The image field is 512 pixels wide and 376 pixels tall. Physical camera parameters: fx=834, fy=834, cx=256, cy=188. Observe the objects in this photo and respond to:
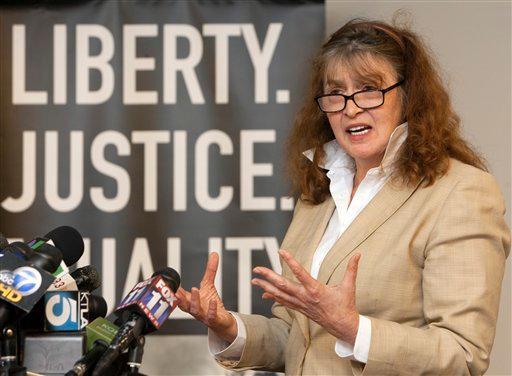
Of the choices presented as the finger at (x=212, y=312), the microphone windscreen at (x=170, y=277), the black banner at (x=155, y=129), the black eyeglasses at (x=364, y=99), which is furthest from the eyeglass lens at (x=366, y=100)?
the black banner at (x=155, y=129)

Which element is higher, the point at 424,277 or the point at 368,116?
the point at 368,116

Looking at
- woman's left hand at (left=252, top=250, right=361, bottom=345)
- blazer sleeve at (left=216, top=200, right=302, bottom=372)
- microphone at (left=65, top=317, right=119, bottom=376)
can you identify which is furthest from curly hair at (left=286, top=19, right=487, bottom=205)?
microphone at (left=65, top=317, right=119, bottom=376)

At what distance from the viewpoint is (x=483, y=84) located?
3.30 metres

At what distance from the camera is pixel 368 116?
1.96 metres

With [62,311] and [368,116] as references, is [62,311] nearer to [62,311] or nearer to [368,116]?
[62,311]

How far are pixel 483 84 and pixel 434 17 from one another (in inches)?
13.0

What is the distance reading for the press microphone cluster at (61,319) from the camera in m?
1.33

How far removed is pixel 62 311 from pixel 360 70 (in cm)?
90

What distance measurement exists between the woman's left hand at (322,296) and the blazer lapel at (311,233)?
0.90 ft

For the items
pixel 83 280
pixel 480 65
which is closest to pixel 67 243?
pixel 83 280

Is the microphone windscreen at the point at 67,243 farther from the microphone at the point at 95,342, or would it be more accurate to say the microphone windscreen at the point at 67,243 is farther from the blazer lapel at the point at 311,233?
the blazer lapel at the point at 311,233

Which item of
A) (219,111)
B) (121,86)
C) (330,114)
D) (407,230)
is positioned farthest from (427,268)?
(121,86)

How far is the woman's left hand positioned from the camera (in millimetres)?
1643

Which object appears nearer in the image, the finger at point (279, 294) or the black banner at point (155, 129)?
the finger at point (279, 294)
